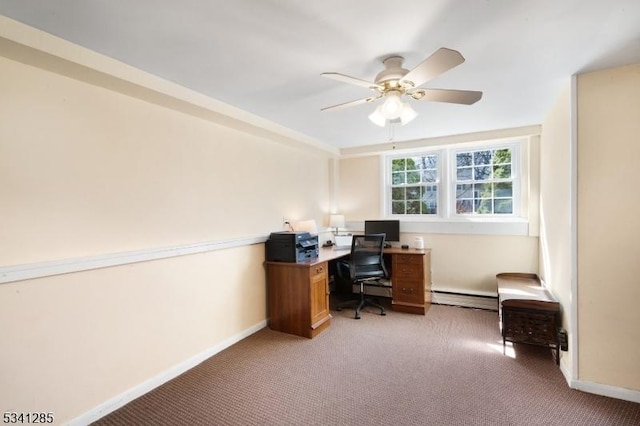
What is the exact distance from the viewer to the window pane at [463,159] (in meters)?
4.36

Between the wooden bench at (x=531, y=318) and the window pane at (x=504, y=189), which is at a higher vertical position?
the window pane at (x=504, y=189)

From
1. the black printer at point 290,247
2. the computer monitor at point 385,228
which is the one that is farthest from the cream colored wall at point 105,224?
the computer monitor at point 385,228

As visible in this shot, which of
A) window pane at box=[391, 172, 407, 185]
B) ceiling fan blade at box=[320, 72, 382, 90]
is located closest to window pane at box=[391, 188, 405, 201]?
window pane at box=[391, 172, 407, 185]

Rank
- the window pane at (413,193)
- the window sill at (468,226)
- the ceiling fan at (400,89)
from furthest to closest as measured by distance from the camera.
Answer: the window pane at (413,193) → the window sill at (468,226) → the ceiling fan at (400,89)

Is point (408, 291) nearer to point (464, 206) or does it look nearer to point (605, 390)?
point (464, 206)

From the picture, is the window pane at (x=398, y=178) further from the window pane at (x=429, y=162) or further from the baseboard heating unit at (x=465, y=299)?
the baseboard heating unit at (x=465, y=299)

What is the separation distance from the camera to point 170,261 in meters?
2.54

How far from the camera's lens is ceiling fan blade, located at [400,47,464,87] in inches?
60.1

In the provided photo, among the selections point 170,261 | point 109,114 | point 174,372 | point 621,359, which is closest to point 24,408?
point 174,372

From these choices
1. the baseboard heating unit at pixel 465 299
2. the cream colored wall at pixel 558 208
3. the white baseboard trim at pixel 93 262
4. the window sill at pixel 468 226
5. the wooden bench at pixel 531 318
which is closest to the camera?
the white baseboard trim at pixel 93 262

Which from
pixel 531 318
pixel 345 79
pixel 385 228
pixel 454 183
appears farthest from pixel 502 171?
pixel 345 79

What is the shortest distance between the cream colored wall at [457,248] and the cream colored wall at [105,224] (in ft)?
7.44

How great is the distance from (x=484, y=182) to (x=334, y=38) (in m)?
3.32

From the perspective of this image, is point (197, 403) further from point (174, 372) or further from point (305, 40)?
point (305, 40)
